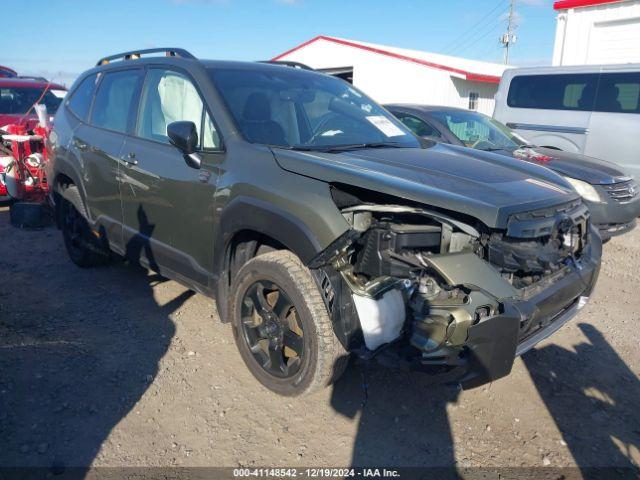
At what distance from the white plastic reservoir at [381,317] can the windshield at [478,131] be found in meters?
4.35

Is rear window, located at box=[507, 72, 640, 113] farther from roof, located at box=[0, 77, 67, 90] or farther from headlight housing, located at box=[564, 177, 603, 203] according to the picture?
roof, located at box=[0, 77, 67, 90]

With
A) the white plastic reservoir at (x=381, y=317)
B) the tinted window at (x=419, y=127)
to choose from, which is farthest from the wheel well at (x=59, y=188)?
the tinted window at (x=419, y=127)

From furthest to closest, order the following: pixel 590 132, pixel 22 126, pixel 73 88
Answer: pixel 590 132 → pixel 22 126 → pixel 73 88

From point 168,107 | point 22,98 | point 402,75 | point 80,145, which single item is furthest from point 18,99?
point 402,75

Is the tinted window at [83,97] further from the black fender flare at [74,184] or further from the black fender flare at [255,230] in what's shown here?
the black fender flare at [255,230]

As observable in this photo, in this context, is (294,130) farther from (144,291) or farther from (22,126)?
(22,126)

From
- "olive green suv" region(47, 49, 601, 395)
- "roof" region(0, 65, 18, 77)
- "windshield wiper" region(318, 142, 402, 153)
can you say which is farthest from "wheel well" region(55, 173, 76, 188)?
"roof" region(0, 65, 18, 77)

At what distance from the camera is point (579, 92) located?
26.9ft

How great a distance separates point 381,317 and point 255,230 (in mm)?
897

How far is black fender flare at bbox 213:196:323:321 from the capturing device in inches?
102

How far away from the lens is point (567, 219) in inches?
107

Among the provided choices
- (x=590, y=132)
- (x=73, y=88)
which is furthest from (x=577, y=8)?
(x=73, y=88)

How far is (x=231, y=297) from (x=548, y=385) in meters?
2.07

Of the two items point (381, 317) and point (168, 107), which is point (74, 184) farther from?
point (381, 317)
